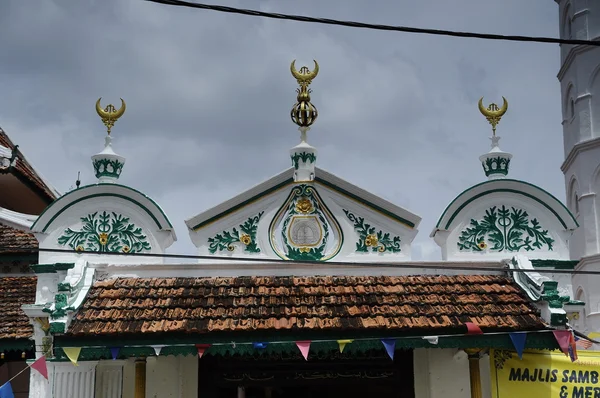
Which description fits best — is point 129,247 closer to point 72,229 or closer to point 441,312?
point 72,229

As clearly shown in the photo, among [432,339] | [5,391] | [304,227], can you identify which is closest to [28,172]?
[5,391]

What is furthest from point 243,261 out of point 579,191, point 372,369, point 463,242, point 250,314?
point 579,191

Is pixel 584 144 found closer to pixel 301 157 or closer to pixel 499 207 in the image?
pixel 499 207

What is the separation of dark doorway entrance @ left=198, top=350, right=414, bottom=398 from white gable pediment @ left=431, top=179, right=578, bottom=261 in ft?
5.63

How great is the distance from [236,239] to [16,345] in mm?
4198

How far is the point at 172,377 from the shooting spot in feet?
34.4

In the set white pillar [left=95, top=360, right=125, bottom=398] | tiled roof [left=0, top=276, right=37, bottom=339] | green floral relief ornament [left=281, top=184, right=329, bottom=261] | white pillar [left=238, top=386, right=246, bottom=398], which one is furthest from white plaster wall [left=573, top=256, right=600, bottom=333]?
white pillar [left=95, top=360, right=125, bottom=398]

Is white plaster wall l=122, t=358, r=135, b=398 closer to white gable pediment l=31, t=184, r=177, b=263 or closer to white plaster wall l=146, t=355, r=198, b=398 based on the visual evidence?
white plaster wall l=146, t=355, r=198, b=398

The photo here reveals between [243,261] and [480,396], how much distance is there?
3.60 m

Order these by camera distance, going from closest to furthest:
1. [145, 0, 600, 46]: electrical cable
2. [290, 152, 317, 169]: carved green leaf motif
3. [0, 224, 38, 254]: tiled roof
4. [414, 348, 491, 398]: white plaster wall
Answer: [145, 0, 600, 46]: electrical cable < [414, 348, 491, 398]: white plaster wall < [290, 152, 317, 169]: carved green leaf motif < [0, 224, 38, 254]: tiled roof

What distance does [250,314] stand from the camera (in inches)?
372

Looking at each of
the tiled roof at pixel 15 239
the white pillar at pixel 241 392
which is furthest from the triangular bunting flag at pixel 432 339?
the tiled roof at pixel 15 239

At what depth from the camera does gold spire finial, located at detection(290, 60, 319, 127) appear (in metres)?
11.2

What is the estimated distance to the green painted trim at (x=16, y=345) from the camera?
12.0m
